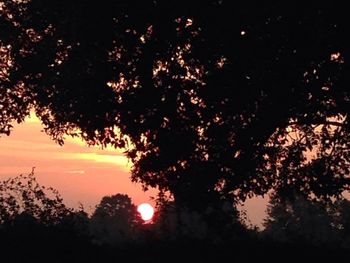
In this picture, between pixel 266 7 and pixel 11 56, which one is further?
pixel 11 56

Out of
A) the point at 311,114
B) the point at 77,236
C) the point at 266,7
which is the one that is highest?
the point at 266,7

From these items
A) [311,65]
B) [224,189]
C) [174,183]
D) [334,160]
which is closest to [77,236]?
[174,183]

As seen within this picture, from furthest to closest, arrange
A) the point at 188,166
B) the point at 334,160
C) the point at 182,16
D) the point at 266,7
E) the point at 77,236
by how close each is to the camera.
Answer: the point at 334,160 → the point at 188,166 → the point at 77,236 → the point at 182,16 → the point at 266,7

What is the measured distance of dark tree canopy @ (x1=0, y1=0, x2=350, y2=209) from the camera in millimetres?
17531

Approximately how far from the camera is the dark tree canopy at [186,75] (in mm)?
17531

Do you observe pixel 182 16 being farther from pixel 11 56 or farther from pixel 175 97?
pixel 11 56

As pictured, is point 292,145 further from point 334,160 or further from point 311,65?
point 311,65

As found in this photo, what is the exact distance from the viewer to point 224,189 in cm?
2281

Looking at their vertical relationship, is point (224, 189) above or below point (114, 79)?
below

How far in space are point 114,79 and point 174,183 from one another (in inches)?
197

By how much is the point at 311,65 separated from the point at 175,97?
4.30m

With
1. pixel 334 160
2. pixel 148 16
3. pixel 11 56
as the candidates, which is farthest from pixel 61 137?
pixel 334 160

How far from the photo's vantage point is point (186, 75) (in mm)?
19812

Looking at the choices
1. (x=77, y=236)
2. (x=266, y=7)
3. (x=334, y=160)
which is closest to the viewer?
(x=266, y=7)
